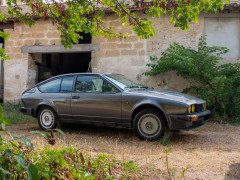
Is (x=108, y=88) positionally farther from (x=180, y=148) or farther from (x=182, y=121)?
(x=180, y=148)

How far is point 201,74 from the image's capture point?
26.8ft

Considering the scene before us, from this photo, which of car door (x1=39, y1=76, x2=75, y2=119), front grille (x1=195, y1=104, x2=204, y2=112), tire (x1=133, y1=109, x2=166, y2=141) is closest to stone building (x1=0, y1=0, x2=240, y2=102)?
car door (x1=39, y1=76, x2=75, y2=119)

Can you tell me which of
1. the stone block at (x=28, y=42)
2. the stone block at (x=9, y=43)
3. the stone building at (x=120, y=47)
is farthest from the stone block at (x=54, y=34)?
the stone block at (x=9, y=43)

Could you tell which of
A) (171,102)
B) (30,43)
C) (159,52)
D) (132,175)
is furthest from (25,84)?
(132,175)

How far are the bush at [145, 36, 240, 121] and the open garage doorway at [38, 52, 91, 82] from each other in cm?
340

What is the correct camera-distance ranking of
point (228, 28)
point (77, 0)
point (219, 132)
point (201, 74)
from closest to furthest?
point (77, 0)
point (219, 132)
point (201, 74)
point (228, 28)

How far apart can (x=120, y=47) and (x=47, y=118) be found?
14.0 ft

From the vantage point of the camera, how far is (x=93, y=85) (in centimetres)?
602

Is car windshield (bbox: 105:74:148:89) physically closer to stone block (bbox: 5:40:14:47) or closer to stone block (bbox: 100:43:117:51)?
stone block (bbox: 100:43:117:51)

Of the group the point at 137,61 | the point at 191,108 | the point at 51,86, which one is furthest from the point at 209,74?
the point at 51,86

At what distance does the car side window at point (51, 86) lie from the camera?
6.49 metres

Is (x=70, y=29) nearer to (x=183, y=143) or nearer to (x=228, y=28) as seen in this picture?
(x=183, y=143)

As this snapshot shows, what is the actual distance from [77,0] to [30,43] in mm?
6920

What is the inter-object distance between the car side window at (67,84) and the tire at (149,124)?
6.28 feet
